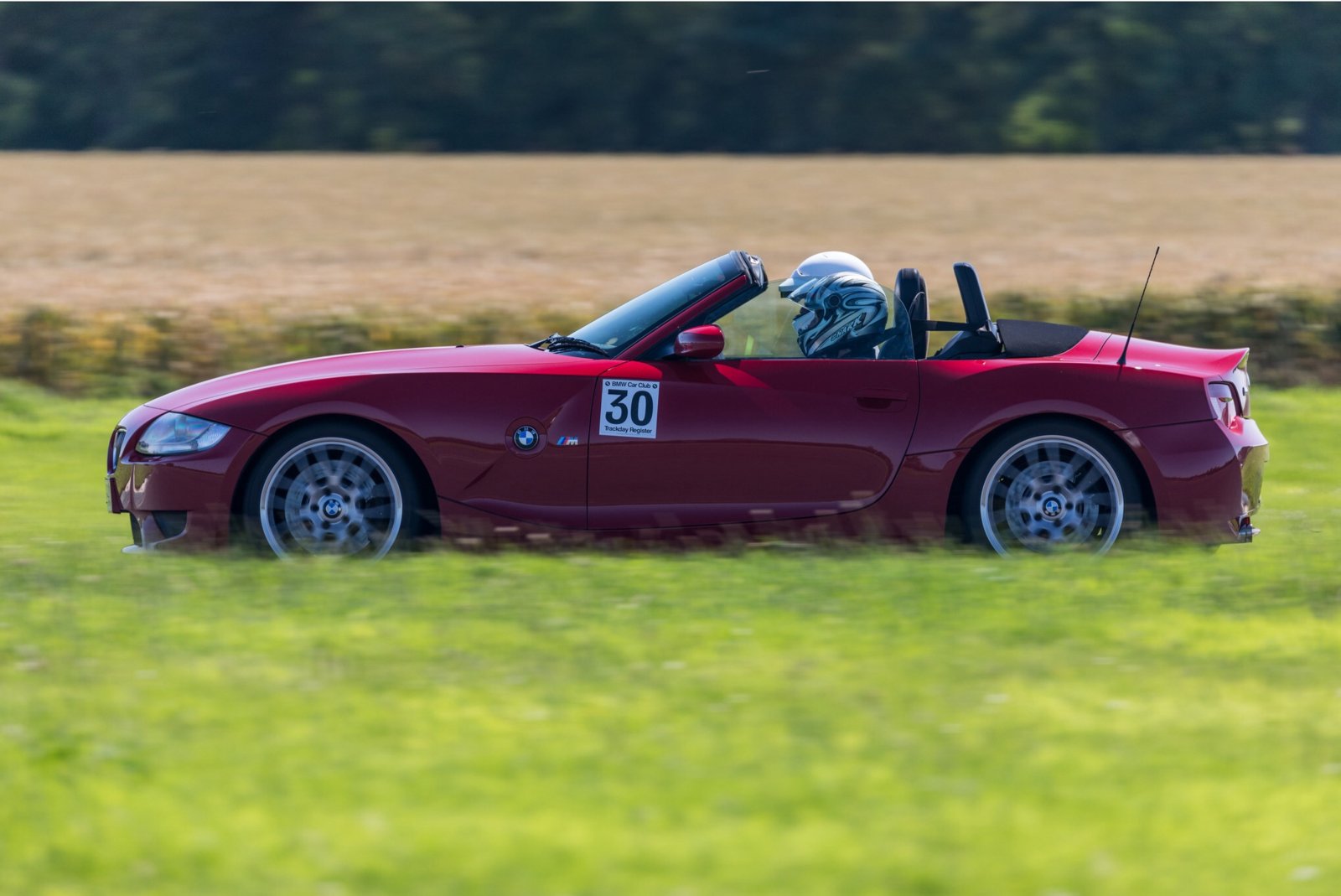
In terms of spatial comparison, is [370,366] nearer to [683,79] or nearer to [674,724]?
[674,724]

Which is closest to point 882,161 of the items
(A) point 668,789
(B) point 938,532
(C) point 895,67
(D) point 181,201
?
(C) point 895,67

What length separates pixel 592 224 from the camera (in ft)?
111

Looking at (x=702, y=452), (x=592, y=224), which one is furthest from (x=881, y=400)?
(x=592, y=224)

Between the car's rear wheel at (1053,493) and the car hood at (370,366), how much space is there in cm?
167

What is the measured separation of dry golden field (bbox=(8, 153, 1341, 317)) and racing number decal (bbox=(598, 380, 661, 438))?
9.67 metres

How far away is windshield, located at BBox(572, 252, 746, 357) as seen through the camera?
7691mm

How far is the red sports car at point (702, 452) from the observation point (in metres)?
7.40

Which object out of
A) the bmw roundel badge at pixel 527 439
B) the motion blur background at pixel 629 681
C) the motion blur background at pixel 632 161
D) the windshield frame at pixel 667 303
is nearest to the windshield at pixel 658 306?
the windshield frame at pixel 667 303

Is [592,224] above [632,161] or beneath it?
beneath

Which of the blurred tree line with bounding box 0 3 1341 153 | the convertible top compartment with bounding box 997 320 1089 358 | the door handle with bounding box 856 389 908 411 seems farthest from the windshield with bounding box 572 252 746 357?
the blurred tree line with bounding box 0 3 1341 153

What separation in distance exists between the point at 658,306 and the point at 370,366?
1.25 metres

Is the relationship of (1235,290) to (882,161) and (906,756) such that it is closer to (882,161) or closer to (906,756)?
(906,756)

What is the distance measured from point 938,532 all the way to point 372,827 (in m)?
3.78

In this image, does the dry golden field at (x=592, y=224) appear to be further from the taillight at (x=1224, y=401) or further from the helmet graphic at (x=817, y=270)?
the taillight at (x=1224, y=401)
